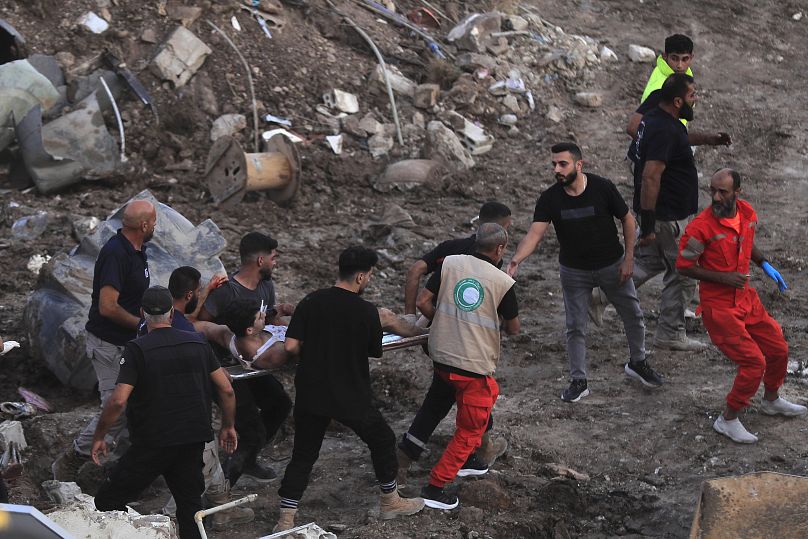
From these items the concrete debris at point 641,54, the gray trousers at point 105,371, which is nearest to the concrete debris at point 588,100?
the concrete debris at point 641,54

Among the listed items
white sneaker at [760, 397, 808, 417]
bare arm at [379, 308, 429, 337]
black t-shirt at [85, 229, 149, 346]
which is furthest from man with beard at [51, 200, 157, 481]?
white sneaker at [760, 397, 808, 417]

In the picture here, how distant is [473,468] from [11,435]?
3.09 m

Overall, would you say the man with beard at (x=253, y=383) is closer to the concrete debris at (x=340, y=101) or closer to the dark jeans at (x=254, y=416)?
the dark jeans at (x=254, y=416)

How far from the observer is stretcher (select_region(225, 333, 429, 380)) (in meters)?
6.17

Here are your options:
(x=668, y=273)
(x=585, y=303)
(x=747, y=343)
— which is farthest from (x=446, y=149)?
(x=747, y=343)

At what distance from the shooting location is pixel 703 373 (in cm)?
832

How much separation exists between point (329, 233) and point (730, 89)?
7.69 metres

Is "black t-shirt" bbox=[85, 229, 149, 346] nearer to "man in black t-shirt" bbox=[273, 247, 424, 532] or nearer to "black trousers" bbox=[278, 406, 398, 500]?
"man in black t-shirt" bbox=[273, 247, 424, 532]

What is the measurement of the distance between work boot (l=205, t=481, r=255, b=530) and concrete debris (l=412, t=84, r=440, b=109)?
8.65 metres

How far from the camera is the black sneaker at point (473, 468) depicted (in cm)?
677

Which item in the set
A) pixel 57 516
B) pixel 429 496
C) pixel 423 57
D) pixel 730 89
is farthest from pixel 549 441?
pixel 730 89

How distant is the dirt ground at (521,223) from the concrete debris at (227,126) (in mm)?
152

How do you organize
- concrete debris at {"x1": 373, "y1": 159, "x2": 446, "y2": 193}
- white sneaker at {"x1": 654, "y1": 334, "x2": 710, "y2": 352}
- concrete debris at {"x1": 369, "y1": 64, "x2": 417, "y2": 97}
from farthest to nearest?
concrete debris at {"x1": 369, "y1": 64, "x2": 417, "y2": 97}
concrete debris at {"x1": 373, "y1": 159, "x2": 446, "y2": 193}
white sneaker at {"x1": 654, "y1": 334, "x2": 710, "y2": 352}

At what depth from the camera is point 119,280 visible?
650 cm
